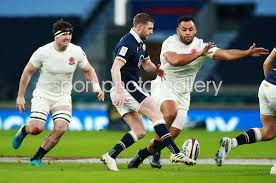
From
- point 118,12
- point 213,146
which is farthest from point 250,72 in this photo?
point 213,146

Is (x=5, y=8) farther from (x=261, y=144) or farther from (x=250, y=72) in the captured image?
(x=261, y=144)

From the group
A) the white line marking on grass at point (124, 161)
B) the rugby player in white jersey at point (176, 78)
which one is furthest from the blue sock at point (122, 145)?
the white line marking on grass at point (124, 161)

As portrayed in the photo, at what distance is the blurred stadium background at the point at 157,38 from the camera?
1115 inches

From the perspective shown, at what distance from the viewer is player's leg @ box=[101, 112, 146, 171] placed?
14.1 metres

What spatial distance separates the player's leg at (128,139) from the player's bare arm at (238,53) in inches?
59.4

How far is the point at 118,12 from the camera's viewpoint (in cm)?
2811

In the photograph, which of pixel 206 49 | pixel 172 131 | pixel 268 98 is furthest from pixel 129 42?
pixel 268 98

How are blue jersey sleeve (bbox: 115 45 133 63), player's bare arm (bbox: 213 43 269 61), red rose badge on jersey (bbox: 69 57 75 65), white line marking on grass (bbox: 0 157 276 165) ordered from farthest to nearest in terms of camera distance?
white line marking on grass (bbox: 0 157 276 165), red rose badge on jersey (bbox: 69 57 75 65), blue jersey sleeve (bbox: 115 45 133 63), player's bare arm (bbox: 213 43 269 61)

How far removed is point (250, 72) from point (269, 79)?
19.1 meters

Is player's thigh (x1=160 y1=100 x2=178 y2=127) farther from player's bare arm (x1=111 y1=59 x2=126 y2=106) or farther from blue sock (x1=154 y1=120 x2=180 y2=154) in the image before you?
player's bare arm (x1=111 y1=59 x2=126 y2=106)

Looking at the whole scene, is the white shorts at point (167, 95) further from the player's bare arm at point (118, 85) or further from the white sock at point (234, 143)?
the white sock at point (234, 143)

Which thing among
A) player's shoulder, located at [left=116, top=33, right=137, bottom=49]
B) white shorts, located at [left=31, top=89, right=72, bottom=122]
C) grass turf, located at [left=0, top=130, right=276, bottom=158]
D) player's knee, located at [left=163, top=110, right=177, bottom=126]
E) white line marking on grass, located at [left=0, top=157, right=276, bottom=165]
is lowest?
grass turf, located at [left=0, top=130, right=276, bottom=158]

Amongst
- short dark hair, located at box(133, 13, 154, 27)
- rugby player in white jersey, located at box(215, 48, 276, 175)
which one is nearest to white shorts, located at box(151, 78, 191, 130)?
short dark hair, located at box(133, 13, 154, 27)

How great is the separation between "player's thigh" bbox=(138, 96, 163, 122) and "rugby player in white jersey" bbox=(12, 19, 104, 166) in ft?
3.47
